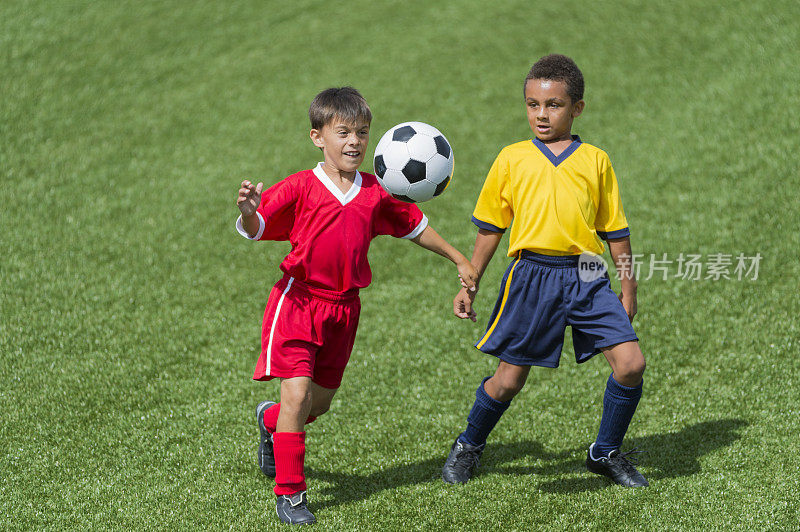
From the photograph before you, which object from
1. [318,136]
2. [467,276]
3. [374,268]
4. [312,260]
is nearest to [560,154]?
[467,276]

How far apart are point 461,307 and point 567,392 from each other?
1917 mm

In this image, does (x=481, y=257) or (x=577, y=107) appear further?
(x=481, y=257)

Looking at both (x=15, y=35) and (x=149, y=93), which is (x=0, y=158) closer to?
(x=149, y=93)

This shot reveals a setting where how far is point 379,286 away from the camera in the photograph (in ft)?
26.6

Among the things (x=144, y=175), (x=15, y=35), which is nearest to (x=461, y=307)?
(x=144, y=175)

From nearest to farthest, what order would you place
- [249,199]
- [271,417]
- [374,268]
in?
[249,199]
[271,417]
[374,268]

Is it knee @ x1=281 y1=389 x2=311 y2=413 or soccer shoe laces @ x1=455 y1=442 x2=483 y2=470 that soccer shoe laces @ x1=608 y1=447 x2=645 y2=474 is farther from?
knee @ x1=281 y1=389 x2=311 y2=413

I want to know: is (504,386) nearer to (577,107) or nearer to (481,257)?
(481,257)

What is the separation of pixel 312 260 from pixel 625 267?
179cm

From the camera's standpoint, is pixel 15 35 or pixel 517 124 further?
pixel 15 35

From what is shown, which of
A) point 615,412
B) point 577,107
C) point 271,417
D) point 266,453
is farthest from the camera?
point 266,453

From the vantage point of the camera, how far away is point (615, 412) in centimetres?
484

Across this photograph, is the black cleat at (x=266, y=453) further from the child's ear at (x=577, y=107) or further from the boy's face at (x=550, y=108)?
the child's ear at (x=577, y=107)

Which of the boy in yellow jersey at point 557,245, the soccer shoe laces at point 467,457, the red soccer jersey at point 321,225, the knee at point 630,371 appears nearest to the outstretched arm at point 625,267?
the boy in yellow jersey at point 557,245
